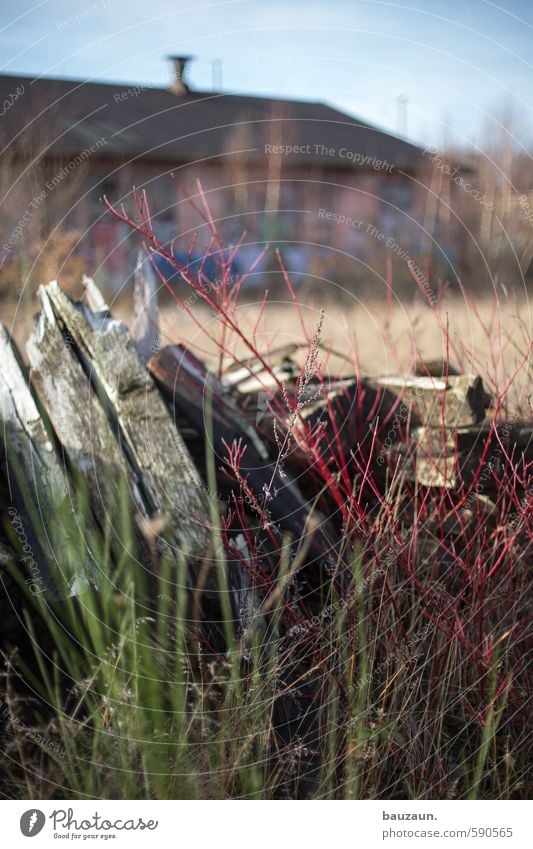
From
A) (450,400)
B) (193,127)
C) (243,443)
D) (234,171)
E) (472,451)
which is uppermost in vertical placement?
(193,127)

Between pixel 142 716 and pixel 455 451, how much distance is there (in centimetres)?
149

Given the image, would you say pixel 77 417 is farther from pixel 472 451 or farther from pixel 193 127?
pixel 193 127

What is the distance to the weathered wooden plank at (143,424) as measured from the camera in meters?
2.65

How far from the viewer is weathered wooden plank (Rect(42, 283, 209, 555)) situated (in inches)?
104

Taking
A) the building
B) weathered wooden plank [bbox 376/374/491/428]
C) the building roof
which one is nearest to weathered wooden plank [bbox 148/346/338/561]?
weathered wooden plank [bbox 376/374/491/428]

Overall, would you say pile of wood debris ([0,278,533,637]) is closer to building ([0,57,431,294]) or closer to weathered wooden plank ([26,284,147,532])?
weathered wooden plank ([26,284,147,532])

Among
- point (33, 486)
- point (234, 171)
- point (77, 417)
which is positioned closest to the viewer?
point (33, 486)

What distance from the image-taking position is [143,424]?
2.72 m

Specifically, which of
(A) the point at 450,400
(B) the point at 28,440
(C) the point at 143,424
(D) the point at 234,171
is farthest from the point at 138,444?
(D) the point at 234,171

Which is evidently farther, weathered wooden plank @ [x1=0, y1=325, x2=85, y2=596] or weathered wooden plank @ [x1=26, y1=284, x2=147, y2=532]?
weathered wooden plank @ [x1=26, y1=284, x2=147, y2=532]

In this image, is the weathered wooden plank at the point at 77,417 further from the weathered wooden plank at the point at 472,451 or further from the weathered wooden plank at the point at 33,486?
the weathered wooden plank at the point at 472,451

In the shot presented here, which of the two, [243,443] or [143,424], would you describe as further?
[243,443]

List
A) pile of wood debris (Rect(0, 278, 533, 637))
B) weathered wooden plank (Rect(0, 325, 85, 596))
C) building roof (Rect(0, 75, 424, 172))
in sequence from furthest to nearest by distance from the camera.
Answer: building roof (Rect(0, 75, 424, 172)) < pile of wood debris (Rect(0, 278, 533, 637)) < weathered wooden plank (Rect(0, 325, 85, 596))

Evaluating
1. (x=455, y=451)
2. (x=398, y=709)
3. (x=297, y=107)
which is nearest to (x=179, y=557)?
(x=398, y=709)
